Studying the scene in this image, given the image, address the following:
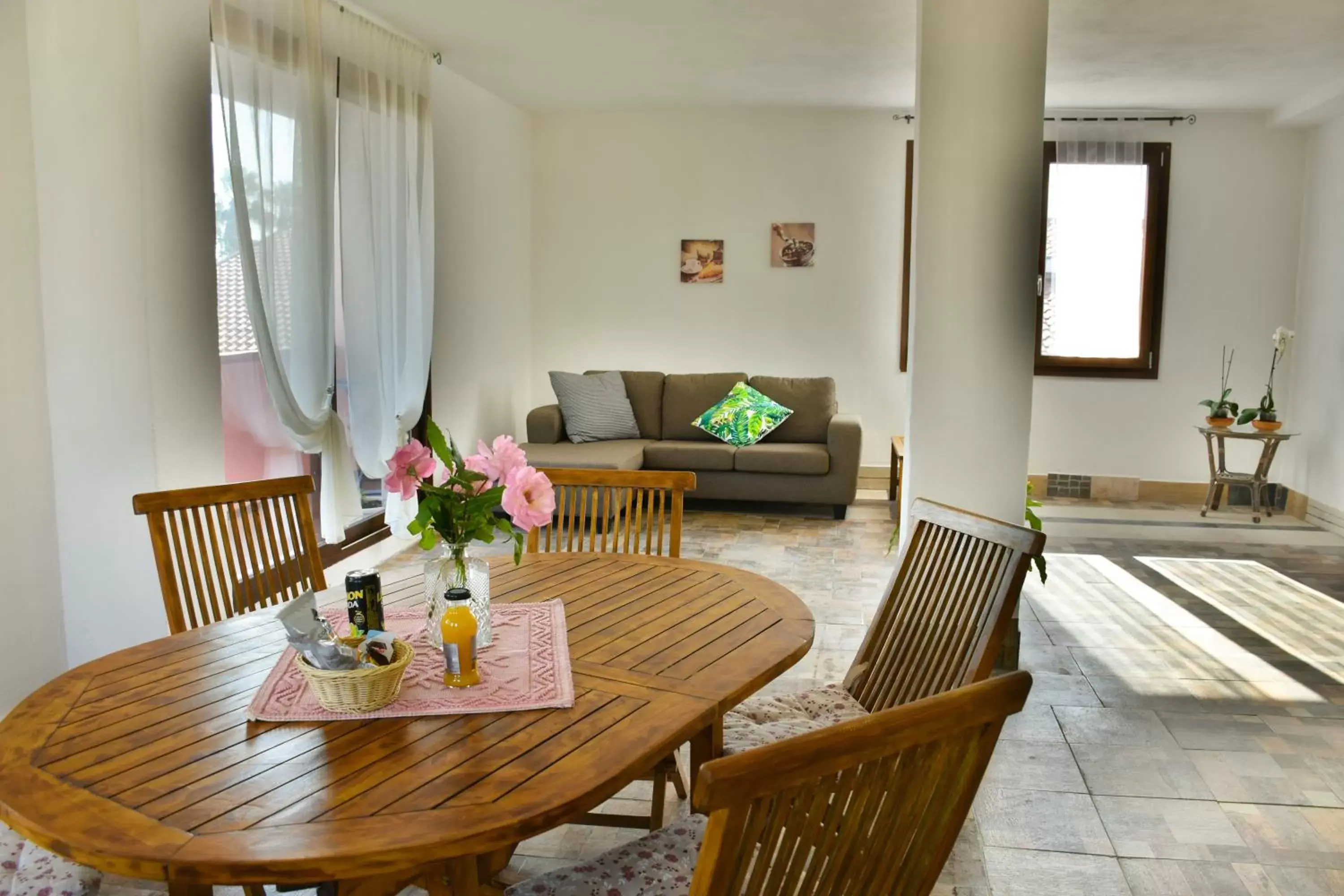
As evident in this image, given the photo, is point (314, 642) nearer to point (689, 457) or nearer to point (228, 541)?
point (228, 541)

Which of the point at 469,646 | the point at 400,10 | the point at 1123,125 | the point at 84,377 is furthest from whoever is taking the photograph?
the point at 1123,125

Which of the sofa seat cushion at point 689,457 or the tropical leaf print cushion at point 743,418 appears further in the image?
the tropical leaf print cushion at point 743,418

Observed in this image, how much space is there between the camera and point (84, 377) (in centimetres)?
317

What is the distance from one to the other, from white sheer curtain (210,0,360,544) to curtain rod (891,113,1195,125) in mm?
4612

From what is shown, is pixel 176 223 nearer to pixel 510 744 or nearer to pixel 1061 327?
pixel 510 744

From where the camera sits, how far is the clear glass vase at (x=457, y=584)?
179cm

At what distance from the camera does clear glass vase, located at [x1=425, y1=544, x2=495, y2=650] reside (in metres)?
1.79

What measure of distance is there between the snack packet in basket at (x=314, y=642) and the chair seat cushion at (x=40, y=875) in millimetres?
463

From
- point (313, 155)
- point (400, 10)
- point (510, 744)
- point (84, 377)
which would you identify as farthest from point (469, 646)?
point (400, 10)

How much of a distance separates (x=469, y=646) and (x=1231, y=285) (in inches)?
286

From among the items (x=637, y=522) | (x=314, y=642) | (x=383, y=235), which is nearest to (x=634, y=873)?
(x=314, y=642)

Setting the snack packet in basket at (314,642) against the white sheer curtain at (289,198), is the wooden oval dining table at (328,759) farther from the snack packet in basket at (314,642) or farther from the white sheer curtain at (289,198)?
the white sheer curtain at (289,198)

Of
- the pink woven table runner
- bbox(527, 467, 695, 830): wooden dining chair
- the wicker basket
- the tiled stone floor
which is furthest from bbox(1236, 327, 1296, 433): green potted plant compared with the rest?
the wicker basket

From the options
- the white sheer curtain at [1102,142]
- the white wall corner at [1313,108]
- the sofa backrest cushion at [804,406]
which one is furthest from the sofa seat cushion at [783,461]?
the white wall corner at [1313,108]
